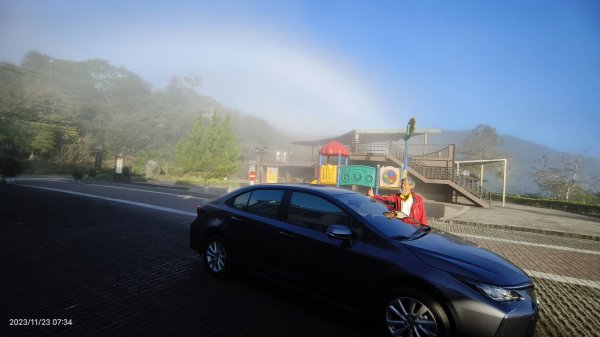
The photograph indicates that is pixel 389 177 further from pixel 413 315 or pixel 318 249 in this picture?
pixel 413 315

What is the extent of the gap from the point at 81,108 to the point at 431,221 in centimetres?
6515

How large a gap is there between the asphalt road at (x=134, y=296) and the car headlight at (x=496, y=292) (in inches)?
48.9

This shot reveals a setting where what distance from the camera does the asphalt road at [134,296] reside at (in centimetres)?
294

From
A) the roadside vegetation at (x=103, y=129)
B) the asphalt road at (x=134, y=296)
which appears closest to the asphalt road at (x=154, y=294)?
the asphalt road at (x=134, y=296)

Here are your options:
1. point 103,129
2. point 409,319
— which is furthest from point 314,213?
point 103,129

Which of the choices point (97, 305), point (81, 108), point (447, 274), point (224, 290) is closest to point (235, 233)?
point (224, 290)

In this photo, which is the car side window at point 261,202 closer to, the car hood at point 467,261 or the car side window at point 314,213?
the car side window at point 314,213

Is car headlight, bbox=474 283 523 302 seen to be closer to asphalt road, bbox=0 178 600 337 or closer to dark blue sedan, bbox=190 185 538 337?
dark blue sedan, bbox=190 185 538 337

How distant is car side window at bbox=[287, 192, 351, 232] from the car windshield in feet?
0.59

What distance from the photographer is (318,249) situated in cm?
321

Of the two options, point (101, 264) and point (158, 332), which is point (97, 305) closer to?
point (158, 332)

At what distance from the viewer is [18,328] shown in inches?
110

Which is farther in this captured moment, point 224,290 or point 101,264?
point 101,264

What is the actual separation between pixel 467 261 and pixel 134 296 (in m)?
3.77
